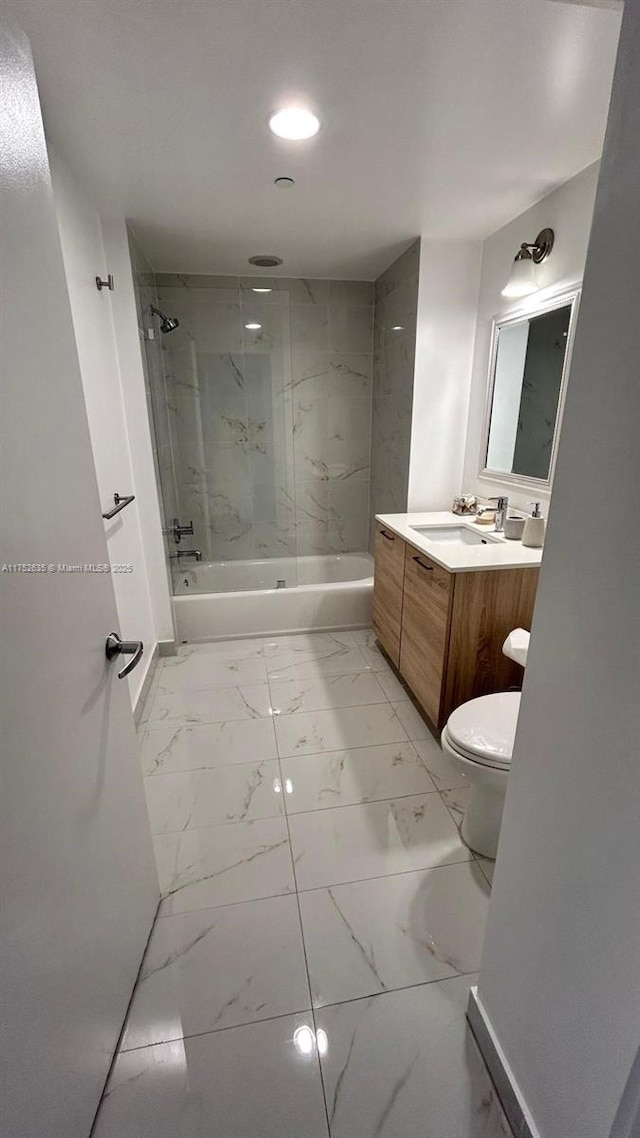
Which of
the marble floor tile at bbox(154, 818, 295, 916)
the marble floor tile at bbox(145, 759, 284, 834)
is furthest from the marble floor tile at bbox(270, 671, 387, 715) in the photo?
the marble floor tile at bbox(154, 818, 295, 916)

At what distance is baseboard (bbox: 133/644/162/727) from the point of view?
2265mm

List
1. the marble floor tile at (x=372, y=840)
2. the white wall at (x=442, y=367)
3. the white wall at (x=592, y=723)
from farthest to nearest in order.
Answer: the white wall at (x=442, y=367) < the marble floor tile at (x=372, y=840) < the white wall at (x=592, y=723)

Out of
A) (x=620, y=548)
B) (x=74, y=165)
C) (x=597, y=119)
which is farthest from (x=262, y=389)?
(x=620, y=548)

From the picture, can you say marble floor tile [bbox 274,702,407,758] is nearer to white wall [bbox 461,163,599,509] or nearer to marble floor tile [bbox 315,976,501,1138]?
marble floor tile [bbox 315,976,501,1138]

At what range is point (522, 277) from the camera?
2.06 metres

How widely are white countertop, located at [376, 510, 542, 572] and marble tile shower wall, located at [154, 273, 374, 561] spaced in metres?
1.41

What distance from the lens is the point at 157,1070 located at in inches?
41.2

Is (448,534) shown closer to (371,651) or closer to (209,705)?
(371,651)

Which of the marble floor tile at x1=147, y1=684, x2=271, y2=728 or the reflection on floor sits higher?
the marble floor tile at x1=147, y1=684, x2=271, y2=728

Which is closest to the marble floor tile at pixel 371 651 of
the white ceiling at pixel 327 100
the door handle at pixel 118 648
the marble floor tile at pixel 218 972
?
the marble floor tile at pixel 218 972

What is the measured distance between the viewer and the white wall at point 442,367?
255 centimetres

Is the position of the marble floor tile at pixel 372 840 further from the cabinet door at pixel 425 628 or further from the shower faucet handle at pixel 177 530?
the shower faucet handle at pixel 177 530

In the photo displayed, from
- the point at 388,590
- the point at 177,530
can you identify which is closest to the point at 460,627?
the point at 388,590

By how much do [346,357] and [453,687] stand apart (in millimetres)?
2667
